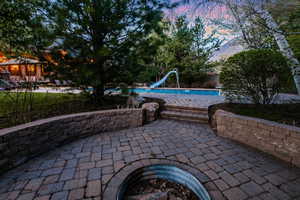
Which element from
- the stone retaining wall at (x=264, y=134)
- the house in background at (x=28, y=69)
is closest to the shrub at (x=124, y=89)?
the house in background at (x=28, y=69)

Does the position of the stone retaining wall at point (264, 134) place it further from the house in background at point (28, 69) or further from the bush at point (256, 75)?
the house in background at point (28, 69)

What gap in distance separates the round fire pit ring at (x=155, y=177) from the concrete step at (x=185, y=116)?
2106 mm

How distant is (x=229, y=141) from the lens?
9.13 ft

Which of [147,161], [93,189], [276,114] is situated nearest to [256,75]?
[276,114]

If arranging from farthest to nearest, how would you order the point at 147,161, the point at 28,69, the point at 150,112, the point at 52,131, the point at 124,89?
the point at 150,112, the point at 124,89, the point at 28,69, the point at 52,131, the point at 147,161

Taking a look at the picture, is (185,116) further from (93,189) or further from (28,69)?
(28,69)

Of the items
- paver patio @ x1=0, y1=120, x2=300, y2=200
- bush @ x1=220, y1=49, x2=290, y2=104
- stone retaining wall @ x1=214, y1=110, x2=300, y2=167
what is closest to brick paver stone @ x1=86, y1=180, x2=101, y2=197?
paver patio @ x1=0, y1=120, x2=300, y2=200

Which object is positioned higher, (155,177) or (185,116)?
(185,116)

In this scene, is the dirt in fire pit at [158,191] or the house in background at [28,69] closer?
the dirt in fire pit at [158,191]

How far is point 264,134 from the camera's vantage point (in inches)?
91.0

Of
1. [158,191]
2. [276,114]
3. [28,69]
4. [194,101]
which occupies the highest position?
[28,69]

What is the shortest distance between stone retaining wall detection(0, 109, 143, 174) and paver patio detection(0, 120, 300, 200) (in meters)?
0.16

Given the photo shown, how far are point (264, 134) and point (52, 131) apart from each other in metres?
4.08

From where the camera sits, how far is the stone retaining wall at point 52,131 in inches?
75.1
